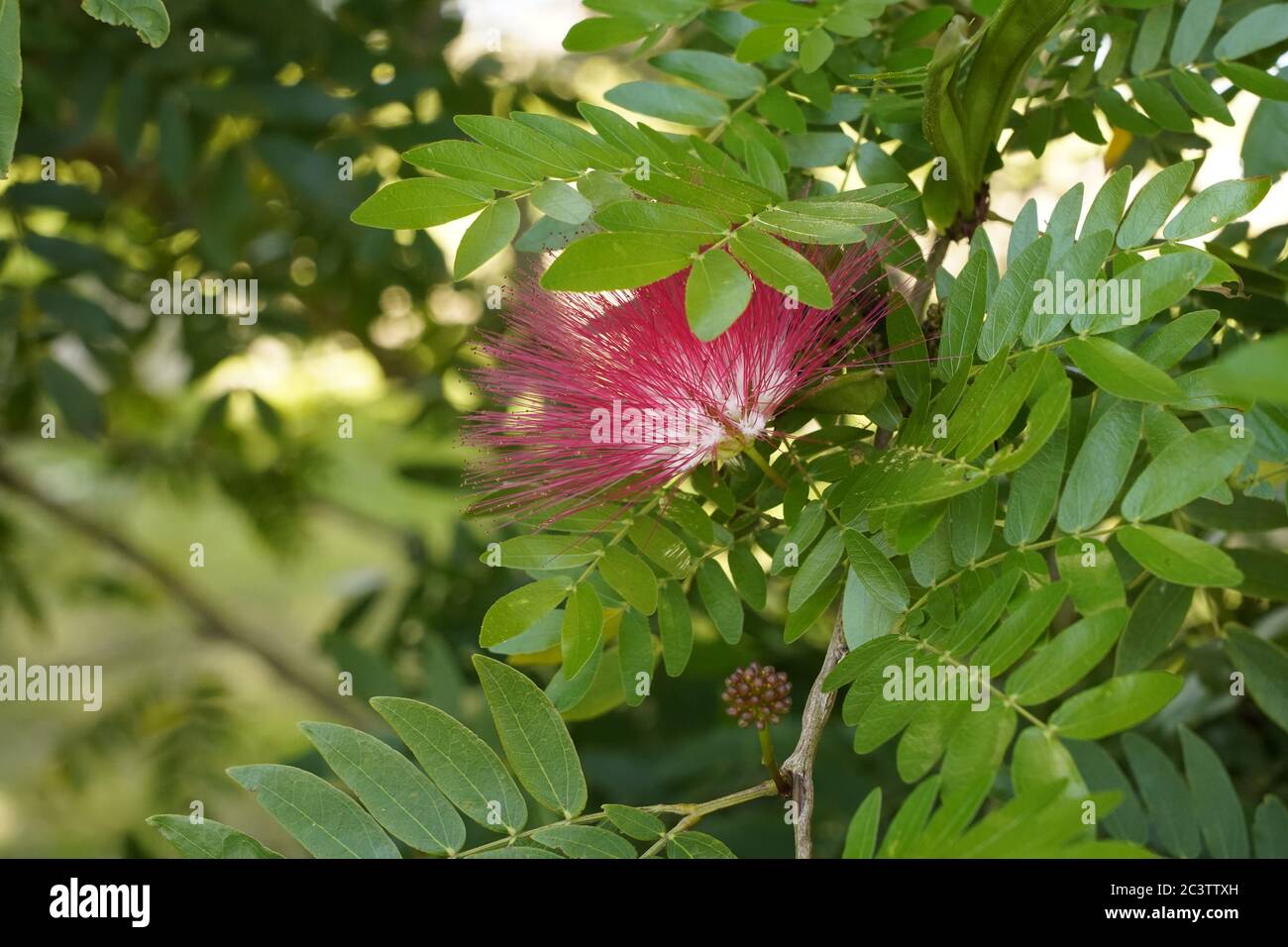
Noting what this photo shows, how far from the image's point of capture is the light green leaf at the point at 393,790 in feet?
1.82

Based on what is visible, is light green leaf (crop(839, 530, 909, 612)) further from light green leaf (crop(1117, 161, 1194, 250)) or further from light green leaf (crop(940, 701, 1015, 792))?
light green leaf (crop(1117, 161, 1194, 250))

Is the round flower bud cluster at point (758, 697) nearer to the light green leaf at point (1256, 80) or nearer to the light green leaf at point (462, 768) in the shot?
the light green leaf at point (462, 768)

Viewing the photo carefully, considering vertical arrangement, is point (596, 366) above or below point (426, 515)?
below

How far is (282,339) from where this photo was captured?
1.49 m

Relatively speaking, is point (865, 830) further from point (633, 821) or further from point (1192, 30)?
point (1192, 30)

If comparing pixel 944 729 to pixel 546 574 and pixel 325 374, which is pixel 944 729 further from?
pixel 325 374

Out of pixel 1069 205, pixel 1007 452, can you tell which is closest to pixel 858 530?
pixel 1007 452

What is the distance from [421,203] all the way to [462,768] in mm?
276

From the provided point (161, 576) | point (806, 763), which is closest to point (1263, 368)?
point (806, 763)

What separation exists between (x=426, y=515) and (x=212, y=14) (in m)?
1.44

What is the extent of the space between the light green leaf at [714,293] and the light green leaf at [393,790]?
27cm

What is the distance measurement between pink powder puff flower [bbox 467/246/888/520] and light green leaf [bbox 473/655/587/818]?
0.10m

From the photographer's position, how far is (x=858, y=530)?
0.57 metres

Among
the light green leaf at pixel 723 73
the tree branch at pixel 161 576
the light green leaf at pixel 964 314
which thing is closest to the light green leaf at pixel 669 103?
the light green leaf at pixel 723 73
